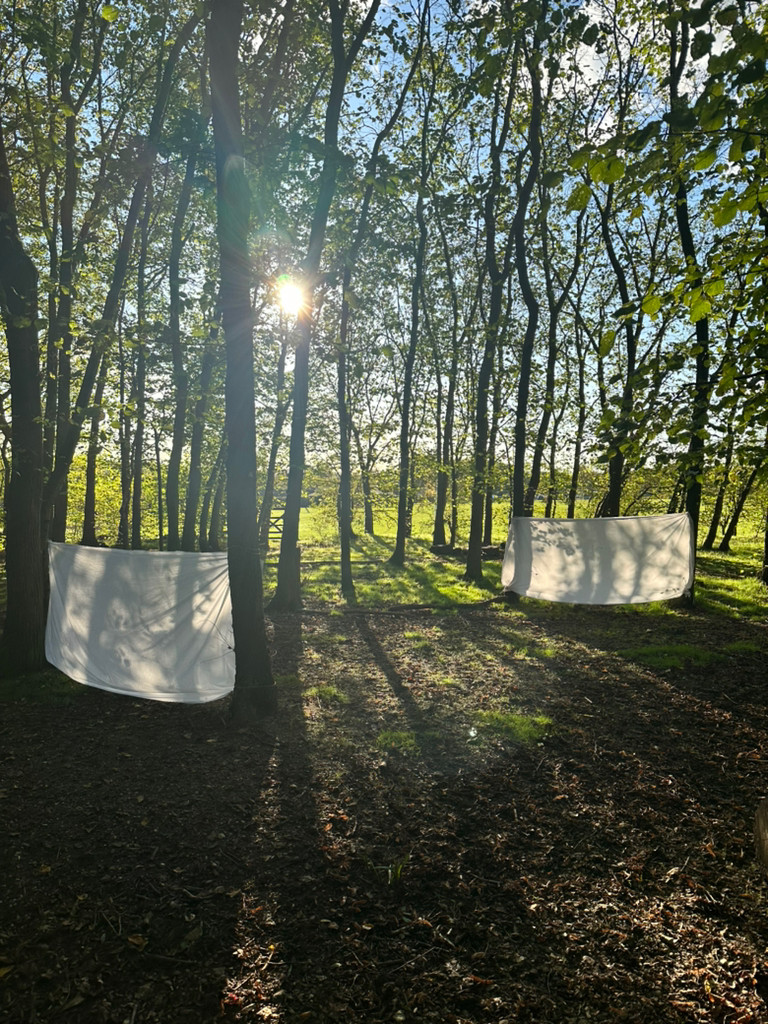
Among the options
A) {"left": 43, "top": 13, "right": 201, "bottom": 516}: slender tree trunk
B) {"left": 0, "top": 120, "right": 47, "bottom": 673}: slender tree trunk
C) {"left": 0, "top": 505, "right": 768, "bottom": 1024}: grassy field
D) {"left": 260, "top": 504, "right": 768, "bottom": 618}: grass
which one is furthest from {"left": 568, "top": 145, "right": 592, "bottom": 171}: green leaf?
{"left": 260, "top": 504, "right": 768, "bottom": 618}: grass

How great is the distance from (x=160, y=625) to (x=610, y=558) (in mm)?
8532

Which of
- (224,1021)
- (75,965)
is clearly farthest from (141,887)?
(224,1021)

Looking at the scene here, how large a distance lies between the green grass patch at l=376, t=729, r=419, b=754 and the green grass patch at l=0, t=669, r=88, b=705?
372 centimetres

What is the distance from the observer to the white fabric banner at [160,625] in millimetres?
6285

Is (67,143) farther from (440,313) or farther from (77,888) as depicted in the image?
(440,313)

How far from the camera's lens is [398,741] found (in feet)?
19.0

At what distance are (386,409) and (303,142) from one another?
26387 millimetres

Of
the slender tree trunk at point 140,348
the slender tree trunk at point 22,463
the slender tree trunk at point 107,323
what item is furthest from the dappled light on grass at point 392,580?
the slender tree trunk at point 22,463

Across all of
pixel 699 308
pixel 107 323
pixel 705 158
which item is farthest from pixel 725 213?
pixel 107 323

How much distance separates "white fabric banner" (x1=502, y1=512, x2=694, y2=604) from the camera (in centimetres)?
1114

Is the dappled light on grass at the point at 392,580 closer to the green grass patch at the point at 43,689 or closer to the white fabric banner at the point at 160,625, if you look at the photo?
the green grass patch at the point at 43,689

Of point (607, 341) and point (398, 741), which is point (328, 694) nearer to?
point (398, 741)

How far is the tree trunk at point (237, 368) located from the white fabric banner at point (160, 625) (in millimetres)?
351

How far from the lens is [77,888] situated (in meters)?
3.59
